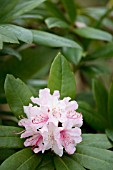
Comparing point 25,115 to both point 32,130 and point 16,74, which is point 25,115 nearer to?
point 32,130

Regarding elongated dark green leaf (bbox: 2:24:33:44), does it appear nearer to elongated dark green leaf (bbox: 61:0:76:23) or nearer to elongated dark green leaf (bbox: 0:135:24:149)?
elongated dark green leaf (bbox: 0:135:24:149)

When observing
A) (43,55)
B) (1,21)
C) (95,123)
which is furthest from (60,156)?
(43,55)

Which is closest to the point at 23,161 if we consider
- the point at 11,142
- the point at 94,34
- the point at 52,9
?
the point at 11,142

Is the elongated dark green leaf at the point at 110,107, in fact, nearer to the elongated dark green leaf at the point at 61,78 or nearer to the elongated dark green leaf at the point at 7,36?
the elongated dark green leaf at the point at 61,78

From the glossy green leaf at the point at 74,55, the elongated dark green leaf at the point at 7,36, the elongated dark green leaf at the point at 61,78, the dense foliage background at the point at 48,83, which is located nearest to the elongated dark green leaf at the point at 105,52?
the dense foliage background at the point at 48,83

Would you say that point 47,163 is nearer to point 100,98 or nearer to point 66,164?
point 66,164
